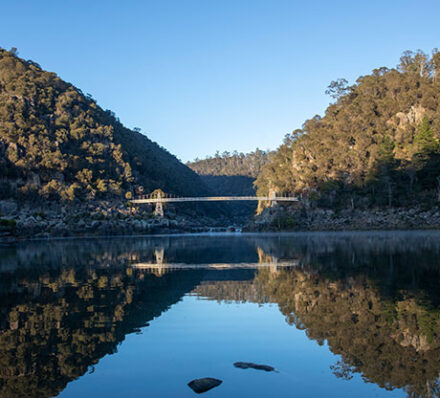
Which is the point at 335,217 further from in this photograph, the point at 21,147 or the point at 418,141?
the point at 21,147

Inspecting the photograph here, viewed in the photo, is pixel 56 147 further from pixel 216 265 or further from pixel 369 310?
pixel 369 310

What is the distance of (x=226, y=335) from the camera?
12.2 metres

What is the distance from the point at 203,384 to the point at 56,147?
104 m

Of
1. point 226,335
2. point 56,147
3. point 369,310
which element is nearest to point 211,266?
point 369,310

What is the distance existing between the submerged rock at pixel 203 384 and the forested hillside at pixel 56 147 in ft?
293

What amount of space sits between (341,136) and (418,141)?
22369mm

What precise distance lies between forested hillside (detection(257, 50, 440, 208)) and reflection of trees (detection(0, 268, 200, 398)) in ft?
222

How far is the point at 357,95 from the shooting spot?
4596 inches

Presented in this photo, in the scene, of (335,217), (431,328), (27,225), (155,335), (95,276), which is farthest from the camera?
(335,217)

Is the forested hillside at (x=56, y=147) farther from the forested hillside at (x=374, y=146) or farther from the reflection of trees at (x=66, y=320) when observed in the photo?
the reflection of trees at (x=66, y=320)

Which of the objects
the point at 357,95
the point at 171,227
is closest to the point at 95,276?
the point at 171,227

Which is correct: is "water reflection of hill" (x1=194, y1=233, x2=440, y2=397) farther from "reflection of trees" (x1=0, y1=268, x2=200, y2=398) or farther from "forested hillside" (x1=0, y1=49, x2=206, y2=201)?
"forested hillside" (x1=0, y1=49, x2=206, y2=201)

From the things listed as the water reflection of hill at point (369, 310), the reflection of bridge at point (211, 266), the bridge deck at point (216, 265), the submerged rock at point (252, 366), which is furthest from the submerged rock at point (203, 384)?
the bridge deck at point (216, 265)

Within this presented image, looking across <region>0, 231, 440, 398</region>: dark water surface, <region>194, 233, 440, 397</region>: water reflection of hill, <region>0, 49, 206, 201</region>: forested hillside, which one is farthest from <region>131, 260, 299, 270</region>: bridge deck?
<region>0, 49, 206, 201</region>: forested hillside
